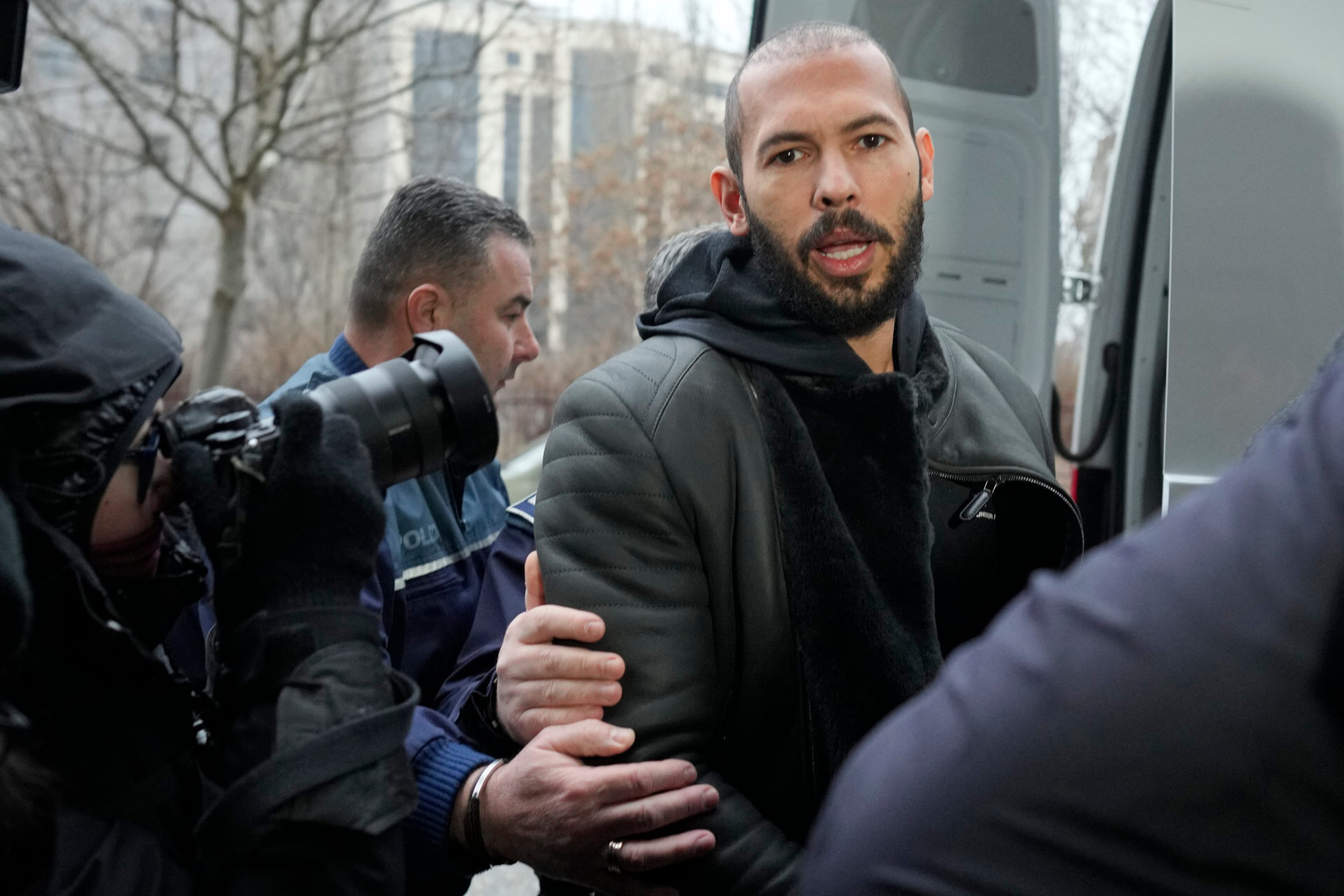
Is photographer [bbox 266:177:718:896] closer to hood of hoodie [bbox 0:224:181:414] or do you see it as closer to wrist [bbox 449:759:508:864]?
wrist [bbox 449:759:508:864]

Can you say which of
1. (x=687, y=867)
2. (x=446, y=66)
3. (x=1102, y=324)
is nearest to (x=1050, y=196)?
(x=1102, y=324)

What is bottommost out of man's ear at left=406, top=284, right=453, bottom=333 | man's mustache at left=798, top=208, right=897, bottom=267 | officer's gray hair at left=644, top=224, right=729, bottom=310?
man's ear at left=406, top=284, right=453, bottom=333

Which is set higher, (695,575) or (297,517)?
(297,517)

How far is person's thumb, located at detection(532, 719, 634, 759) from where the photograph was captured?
167 centimetres

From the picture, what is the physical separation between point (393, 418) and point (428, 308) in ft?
5.26

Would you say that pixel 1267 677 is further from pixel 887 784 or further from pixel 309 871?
pixel 309 871

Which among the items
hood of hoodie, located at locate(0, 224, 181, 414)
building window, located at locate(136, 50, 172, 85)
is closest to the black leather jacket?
hood of hoodie, located at locate(0, 224, 181, 414)

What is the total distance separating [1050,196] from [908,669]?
7.42 ft

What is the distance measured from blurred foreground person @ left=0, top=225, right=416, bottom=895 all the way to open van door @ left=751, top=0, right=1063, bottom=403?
253cm

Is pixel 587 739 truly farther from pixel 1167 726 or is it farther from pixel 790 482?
pixel 1167 726

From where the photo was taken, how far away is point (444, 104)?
985cm

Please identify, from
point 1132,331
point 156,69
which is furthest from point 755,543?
point 156,69

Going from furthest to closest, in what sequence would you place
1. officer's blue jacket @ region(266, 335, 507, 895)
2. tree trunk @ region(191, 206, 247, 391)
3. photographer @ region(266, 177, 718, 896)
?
tree trunk @ region(191, 206, 247, 391)
officer's blue jacket @ region(266, 335, 507, 895)
photographer @ region(266, 177, 718, 896)

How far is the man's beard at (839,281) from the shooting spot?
1.98 meters
